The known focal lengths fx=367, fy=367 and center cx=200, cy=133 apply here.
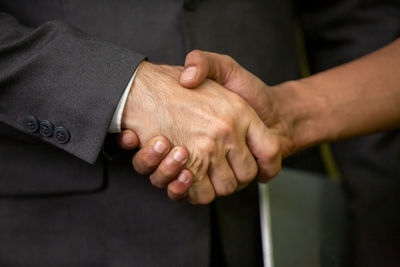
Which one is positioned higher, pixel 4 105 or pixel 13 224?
pixel 4 105

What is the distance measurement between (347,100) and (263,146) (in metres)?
0.27

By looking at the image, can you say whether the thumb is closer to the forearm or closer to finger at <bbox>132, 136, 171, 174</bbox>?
finger at <bbox>132, 136, 171, 174</bbox>

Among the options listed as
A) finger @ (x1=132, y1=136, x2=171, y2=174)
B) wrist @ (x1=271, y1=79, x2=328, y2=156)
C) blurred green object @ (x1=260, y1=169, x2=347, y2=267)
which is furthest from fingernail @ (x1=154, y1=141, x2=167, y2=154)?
blurred green object @ (x1=260, y1=169, x2=347, y2=267)

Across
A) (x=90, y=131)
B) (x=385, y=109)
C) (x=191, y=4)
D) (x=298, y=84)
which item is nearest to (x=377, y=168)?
(x=385, y=109)

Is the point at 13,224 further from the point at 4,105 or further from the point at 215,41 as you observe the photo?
the point at 215,41

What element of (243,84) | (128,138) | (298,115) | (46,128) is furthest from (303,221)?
(46,128)

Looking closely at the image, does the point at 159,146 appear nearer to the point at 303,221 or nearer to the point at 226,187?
the point at 226,187

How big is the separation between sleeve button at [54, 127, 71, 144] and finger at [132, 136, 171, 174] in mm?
113

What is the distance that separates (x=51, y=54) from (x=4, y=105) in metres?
0.11

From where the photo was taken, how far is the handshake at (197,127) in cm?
59

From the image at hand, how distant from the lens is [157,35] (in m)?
0.71

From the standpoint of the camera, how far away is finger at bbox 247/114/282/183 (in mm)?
651

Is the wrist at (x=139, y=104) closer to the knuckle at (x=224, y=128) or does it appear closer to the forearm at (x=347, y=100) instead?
the knuckle at (x=224, y=128)

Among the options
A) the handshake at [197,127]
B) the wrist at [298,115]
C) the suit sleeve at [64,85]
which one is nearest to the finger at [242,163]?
the handshake at [197,127]
